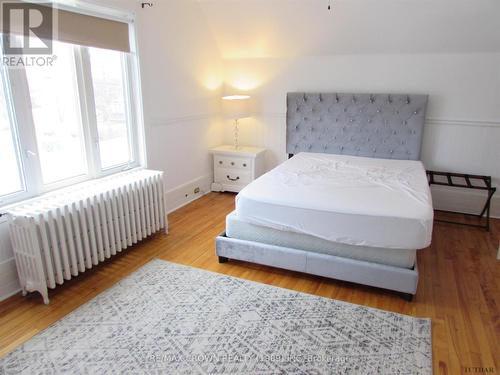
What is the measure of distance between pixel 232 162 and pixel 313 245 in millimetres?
2348

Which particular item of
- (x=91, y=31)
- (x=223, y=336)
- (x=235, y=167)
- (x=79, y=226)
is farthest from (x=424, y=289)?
(x=91, y=31)

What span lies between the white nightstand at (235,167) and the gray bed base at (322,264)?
1.84 metres

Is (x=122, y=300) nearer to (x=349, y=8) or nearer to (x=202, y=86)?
(x=202, y=86)

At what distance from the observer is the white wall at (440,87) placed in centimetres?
383

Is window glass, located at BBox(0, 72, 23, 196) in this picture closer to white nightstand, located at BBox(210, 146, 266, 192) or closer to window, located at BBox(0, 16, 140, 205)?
window, located at BBox(0, 16, 140, 205)

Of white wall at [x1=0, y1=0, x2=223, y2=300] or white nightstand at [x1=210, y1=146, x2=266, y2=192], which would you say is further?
white nightstand at [x1=210, y1=146, x2=266, y2=192]

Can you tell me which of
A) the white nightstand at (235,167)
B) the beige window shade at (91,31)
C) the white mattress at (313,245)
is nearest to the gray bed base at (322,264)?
the white mattress at (313,245)

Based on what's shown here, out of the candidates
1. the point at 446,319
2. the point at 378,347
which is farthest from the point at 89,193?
the point at 446,319

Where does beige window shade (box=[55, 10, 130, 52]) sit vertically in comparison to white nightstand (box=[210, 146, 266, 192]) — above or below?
above

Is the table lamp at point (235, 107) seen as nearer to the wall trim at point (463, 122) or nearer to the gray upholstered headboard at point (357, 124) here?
the gray upholstered headboard at point (357, 124)

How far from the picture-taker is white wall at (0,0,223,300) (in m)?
3.52

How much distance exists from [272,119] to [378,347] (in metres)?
3.47

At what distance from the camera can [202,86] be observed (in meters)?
4.50

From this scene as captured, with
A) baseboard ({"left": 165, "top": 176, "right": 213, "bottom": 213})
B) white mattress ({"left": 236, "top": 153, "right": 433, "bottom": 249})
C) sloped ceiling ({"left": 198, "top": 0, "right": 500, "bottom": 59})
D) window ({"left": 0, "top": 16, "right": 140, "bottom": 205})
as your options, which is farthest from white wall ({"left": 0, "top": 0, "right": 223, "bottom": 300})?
white mattress ({"left": 236, "top": 153, "right": 433, "bottom": 249})
